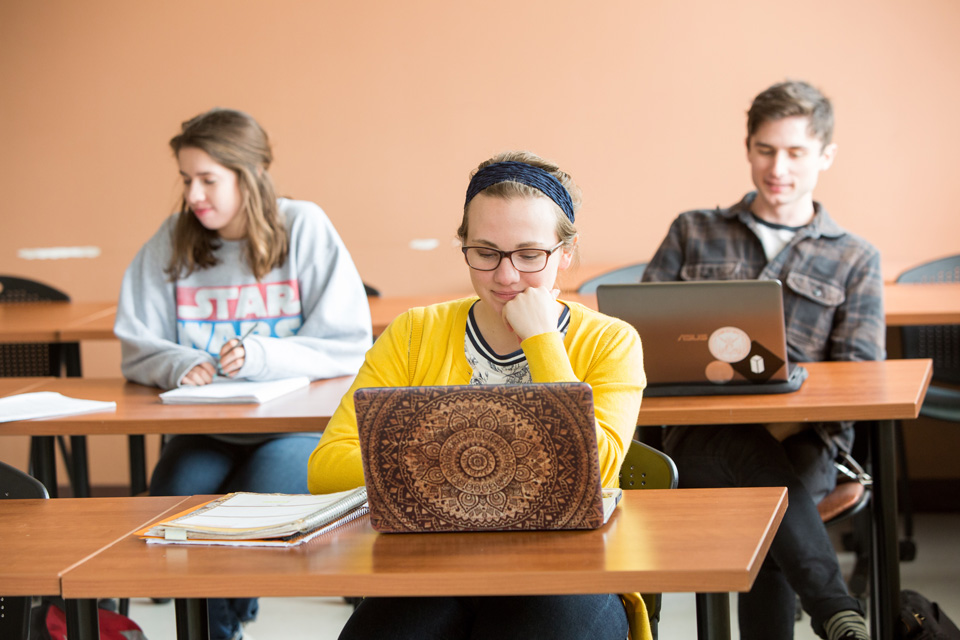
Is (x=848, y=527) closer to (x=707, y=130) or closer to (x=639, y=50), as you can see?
(x=707, y=130)

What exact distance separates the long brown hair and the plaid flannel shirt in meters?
1.03

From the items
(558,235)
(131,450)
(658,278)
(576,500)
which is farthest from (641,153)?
(576,500)

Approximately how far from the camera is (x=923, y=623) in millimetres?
1790

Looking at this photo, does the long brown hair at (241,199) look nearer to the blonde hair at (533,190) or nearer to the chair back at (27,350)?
the blonde hair at (533,190)

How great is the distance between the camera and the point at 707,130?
370 cm

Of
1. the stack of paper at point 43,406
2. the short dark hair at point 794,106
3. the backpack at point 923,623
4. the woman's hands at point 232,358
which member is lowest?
the backpack at point 923,623

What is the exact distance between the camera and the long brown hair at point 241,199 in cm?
227

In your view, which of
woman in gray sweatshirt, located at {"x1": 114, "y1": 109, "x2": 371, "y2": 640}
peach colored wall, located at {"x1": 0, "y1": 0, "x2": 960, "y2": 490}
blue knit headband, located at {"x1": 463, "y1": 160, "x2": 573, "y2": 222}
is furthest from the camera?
peach colored wall, located at {"x1": 0, "y1": 0, "x2": 960, "y2": 490}

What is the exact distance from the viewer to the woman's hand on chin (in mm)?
1374

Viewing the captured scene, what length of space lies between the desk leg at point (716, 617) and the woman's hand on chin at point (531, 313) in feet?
1.43

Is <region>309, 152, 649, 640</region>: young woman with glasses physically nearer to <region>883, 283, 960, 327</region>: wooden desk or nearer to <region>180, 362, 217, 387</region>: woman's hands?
<region>180, 362, 217, 387</region>: woman's hands

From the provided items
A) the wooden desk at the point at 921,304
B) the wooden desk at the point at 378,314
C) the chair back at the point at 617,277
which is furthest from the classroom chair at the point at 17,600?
the chair back at the point at 617,277

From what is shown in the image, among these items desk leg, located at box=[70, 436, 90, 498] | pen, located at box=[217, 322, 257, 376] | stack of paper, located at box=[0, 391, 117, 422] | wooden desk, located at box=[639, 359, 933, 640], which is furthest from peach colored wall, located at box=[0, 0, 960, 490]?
stack of paper, located at box=[0, 391, 117, 422]

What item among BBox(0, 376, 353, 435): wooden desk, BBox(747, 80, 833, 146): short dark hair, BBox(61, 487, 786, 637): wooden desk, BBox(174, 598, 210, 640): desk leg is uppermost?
BBox(747, 80, 833, 146): short dark hair
